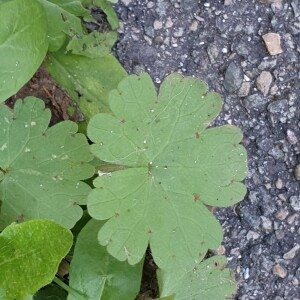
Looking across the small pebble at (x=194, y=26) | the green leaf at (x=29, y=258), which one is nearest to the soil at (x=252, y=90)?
the small pebble at (x=194, y=26)

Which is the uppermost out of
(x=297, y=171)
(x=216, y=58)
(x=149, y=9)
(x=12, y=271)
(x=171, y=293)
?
(x=149, y=9)

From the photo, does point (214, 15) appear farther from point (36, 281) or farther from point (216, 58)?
point (36, 281)

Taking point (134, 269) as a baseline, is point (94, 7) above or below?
above

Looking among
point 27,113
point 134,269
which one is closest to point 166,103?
point 27,113

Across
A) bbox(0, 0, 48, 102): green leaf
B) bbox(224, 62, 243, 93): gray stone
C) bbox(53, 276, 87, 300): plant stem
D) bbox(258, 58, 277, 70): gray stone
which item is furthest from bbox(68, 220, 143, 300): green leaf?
bbox(258, 58, 277, 70): gray stone

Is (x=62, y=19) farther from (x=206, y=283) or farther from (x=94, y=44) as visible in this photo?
(x=206, y=283)

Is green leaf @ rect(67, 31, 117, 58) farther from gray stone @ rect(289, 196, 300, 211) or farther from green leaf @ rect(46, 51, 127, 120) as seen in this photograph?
gray stone @ rect(289, 196, 300, 211)

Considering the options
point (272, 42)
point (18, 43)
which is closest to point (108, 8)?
point (18, 43)
